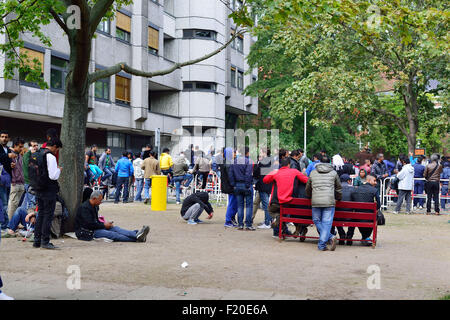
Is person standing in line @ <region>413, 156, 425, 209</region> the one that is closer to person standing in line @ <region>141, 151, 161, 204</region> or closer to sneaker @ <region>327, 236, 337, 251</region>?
person standing in line @ <region>141, 151, 161, 204</region>

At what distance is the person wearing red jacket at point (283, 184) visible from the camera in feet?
38.4

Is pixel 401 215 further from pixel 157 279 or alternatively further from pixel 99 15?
pixel 157 279

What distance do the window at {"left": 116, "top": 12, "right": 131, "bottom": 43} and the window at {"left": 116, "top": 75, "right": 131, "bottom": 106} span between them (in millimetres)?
2404

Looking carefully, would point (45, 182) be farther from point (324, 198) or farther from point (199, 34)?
point (199, 34)

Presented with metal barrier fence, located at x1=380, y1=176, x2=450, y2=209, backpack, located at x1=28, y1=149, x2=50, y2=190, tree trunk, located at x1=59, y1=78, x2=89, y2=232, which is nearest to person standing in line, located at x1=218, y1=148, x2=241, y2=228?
tree trunk, located at x1=59, y1=78, x2=89, y2=232

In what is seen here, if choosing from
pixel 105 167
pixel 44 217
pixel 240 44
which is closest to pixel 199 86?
pixel 240 44

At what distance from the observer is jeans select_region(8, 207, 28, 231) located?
1167 centimetres

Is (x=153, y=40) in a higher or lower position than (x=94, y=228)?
higher

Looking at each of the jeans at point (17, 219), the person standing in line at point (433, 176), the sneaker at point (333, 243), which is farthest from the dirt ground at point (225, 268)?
the person standing in line at point (433, 176)

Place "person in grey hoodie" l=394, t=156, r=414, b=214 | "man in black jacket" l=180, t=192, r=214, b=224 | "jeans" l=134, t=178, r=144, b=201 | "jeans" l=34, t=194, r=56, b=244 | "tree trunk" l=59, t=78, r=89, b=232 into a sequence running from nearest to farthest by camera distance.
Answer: "jeans" l=34, t=194, r=56, b=244 < "tree trunk" l=59, t=78, r=89, b=232 < "man in black jacket" l=180, t=192, r=214, b=224 < "person in grey hoodie" l=394, t=156, r=414, b=214 < "jeans" l=134, t=178, r=144, b=201

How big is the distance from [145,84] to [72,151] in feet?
82.3

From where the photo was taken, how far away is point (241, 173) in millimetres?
13688

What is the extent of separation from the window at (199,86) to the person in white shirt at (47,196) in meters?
31.7
